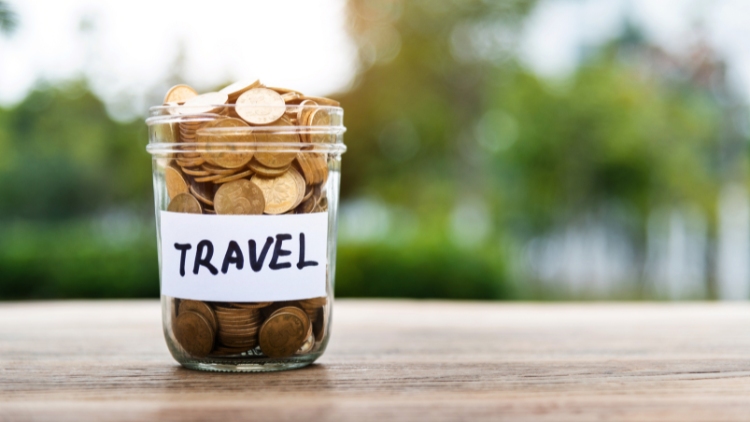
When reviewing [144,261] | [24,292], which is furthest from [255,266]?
[24,292]

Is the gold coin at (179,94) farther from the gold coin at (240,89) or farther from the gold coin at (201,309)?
the gold coin at (201,309)

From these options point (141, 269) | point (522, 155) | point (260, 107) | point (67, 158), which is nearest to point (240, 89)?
point (260, 107)

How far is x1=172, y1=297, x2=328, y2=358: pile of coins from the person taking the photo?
775 millimetres

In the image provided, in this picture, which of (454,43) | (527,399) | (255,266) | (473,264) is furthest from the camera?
(454,43)

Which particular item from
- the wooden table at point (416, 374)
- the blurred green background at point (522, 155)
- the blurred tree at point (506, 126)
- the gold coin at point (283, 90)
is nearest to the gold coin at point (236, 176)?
the gold coin at point (283, 90)

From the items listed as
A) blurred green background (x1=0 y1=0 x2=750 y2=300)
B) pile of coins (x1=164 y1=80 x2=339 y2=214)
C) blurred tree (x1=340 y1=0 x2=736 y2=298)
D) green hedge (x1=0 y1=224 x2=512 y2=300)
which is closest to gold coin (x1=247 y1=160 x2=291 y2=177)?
pile of coins (x1=164 y1=80 x2=339 y2=214)

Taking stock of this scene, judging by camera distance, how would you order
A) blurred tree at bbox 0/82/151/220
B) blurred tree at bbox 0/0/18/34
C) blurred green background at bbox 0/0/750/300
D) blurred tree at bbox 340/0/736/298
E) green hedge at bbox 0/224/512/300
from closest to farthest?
blurred tree at bbox 0/0/18/34 → green hedge at bbox 0/224/512/300 → blurred tree at bbox 0/82/151/220 → blurred green background at bbox 0/0/750/300 → blurred tree at bbox 340/0/736/298

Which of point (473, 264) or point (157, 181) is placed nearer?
point (157, 181)

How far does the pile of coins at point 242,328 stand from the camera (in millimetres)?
775

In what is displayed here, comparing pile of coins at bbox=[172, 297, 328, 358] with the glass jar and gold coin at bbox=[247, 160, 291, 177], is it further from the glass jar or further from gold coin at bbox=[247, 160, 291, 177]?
gold coin at bbox=[247, 160, 291, 177]

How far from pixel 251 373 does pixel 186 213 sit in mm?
203

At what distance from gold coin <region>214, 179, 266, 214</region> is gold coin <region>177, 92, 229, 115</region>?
0.09 meters

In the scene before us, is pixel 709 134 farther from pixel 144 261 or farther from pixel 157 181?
pixel 157 181

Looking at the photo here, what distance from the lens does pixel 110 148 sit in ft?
22.9
